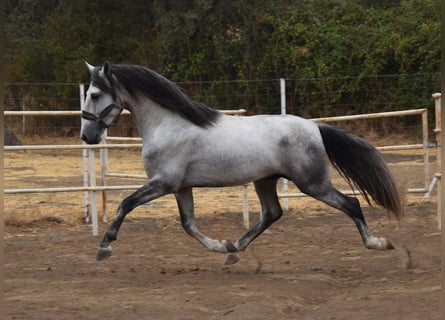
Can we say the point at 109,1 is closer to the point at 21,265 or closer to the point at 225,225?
the point at 225,225

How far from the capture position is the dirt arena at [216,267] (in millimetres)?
4977

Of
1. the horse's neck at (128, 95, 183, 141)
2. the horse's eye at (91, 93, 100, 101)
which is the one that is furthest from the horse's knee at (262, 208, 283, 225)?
the horse's eye at (91, 93, 100, 101)

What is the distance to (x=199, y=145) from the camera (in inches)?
256

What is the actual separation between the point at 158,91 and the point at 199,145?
59cm

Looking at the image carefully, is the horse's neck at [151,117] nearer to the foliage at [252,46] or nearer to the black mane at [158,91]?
the black mane at [158,91]

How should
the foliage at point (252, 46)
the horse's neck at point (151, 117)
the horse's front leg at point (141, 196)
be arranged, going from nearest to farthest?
the horse's front leg at point (141, 196) → the horse's neck at point (151, 117) → the foliage at point (252, 46)

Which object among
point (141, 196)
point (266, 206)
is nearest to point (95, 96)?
point (141, 196)

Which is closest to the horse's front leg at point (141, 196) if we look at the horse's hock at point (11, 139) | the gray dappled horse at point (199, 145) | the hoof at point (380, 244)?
the gray dappled horse at point (199, 145)

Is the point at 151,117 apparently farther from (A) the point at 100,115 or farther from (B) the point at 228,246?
(B) the point at 228,246

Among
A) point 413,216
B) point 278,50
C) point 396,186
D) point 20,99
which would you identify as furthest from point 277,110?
point 396,186

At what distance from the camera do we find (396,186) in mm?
6871

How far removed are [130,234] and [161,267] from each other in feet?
7.16

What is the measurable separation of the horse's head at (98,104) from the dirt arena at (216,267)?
115 centimetres

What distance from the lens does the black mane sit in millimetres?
6578
